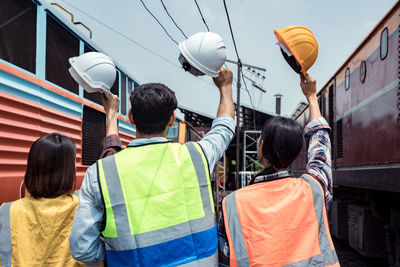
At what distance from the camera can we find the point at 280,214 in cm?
154

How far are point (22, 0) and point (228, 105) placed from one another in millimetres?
2422

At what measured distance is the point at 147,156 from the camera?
1.48 m

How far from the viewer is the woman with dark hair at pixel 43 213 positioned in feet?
5.82

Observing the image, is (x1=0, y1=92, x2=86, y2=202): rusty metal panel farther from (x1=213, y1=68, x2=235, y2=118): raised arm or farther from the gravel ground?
the gravel ground

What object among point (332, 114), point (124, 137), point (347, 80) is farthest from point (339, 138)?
point (124, 137)

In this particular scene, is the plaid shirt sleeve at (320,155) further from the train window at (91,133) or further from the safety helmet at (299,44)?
the train window at (91,133)

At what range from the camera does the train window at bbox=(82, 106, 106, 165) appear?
4625 mm

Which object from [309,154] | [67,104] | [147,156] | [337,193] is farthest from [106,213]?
[337,193]

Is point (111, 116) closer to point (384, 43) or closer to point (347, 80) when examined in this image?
point (384, 43)

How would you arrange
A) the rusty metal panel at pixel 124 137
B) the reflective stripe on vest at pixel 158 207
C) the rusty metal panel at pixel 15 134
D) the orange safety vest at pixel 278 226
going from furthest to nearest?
the rusty metal panel at pixel 124 137 < the rusty metal panel at pixel 15 134 < the orange safety vest at pixel 278 226 < the reflective stripe on vest at pixel 158 207

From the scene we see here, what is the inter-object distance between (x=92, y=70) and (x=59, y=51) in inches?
82.5

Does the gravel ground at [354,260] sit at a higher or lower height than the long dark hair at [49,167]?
lower

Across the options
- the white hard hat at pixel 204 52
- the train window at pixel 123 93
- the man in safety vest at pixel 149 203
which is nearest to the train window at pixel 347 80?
the train window at pixel 123 93

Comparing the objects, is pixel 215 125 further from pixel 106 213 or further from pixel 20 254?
pixel 20 254
